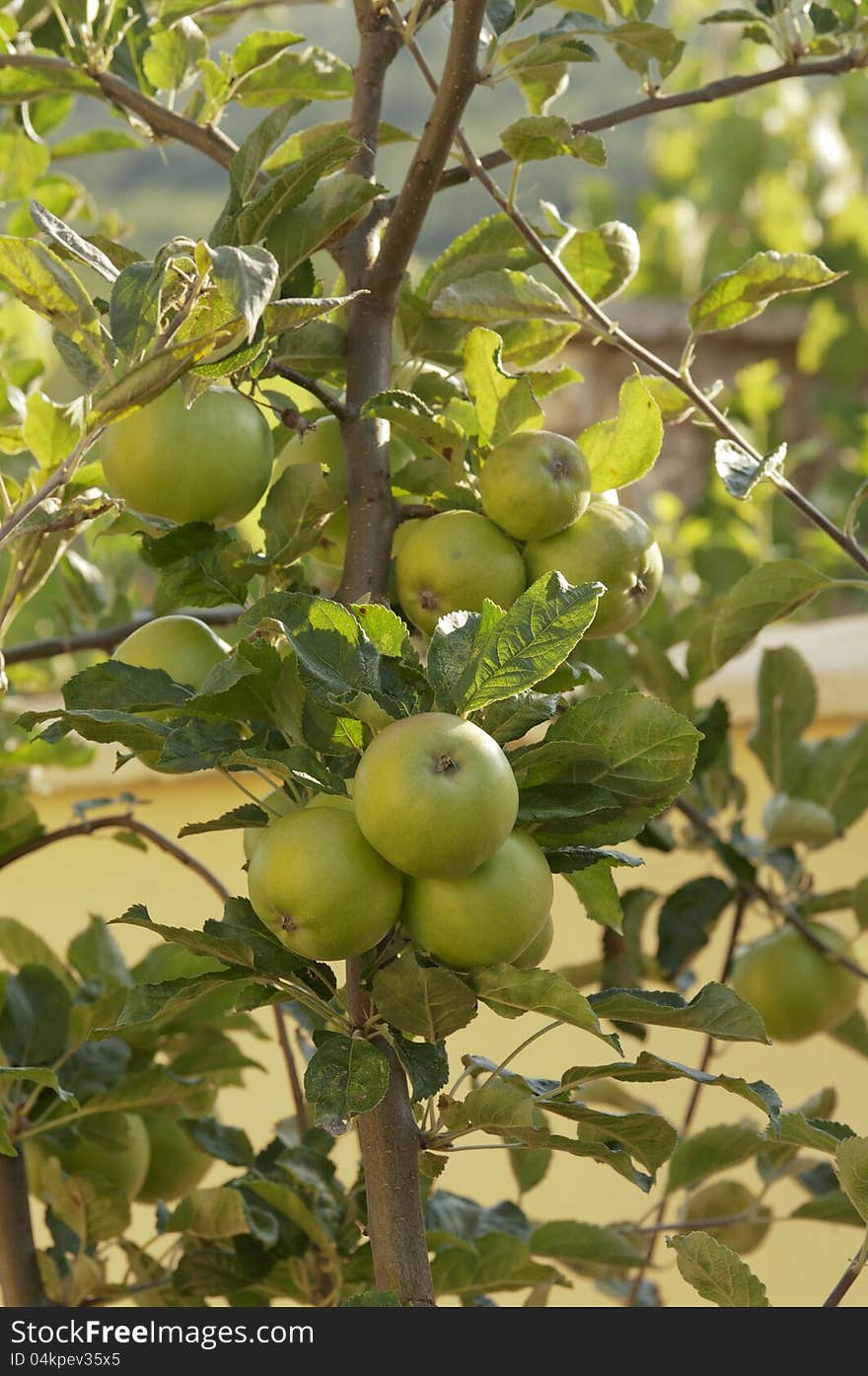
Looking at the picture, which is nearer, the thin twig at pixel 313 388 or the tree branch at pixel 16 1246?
the thin twig at pixel 313 388

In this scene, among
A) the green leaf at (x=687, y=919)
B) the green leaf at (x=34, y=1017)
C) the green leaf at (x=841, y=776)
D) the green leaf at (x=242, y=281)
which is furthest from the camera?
the green leaf at (x=841, y=776)

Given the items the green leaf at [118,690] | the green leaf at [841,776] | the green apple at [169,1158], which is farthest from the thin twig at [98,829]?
the green leaf at [841,776]

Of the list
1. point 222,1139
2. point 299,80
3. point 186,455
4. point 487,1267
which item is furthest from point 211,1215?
point 299,80

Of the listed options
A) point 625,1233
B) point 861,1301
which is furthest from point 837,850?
point 625,1233

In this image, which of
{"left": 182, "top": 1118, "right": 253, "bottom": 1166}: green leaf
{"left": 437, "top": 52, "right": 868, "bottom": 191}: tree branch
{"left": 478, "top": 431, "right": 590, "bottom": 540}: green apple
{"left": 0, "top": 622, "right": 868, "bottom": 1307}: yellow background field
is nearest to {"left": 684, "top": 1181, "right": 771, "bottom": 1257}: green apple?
{"left": 0, "top": 622, "right": 868, "bottom": 1307}: yellow background field

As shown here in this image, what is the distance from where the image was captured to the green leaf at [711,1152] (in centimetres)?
115

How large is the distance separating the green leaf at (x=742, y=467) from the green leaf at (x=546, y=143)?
17 cm

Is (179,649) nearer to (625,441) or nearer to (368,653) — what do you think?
(368,653)

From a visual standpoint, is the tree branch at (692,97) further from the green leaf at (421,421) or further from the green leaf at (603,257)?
the green leaf at (421,421)

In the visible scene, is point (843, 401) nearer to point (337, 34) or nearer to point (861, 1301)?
point (861, 1301)

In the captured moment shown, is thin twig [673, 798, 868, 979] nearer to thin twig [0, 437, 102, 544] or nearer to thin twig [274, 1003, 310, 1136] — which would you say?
thin twig [274, 1003, 310, 1136]

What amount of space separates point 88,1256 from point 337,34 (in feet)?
44.3

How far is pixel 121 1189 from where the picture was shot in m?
1.13

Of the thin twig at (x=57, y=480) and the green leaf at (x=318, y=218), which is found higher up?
the green leaf at (x=318, y=218)
